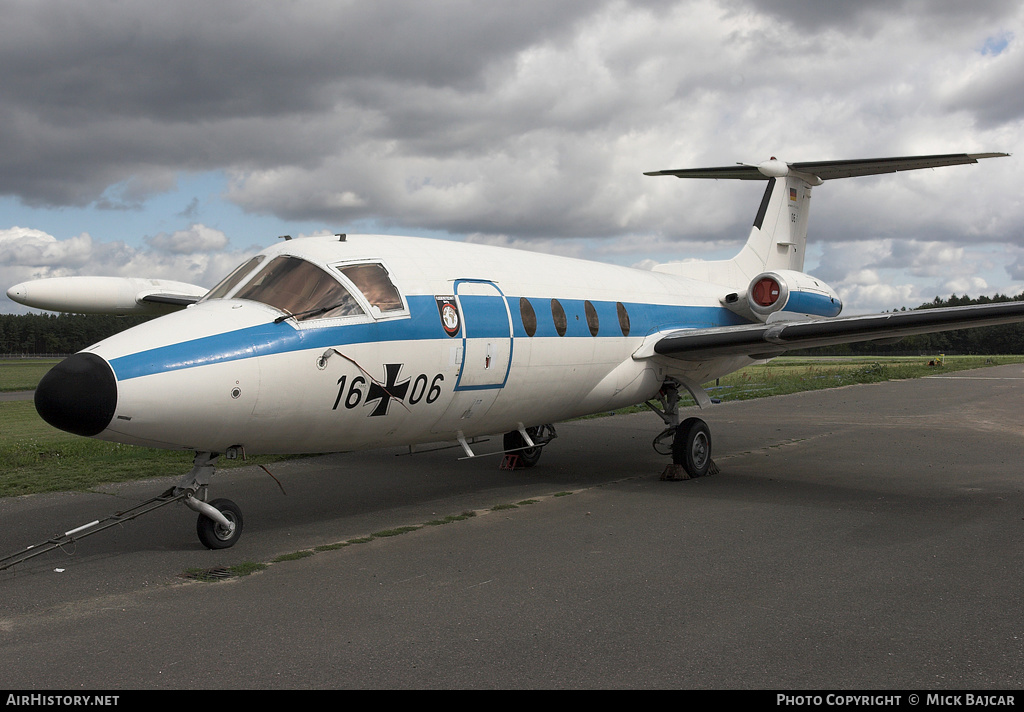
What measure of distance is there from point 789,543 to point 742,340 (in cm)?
459

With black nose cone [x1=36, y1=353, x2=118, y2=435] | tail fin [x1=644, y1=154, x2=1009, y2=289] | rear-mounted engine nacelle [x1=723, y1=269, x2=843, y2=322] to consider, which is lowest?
black nose cone [x1=36, y1=353, x2=118, y2=435]

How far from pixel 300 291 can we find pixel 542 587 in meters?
3.63

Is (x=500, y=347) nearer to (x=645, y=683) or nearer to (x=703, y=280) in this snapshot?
(x=645, y=683)

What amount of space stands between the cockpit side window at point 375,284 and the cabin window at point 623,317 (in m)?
4.42

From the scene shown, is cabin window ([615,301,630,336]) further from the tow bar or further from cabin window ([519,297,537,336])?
the tow bar

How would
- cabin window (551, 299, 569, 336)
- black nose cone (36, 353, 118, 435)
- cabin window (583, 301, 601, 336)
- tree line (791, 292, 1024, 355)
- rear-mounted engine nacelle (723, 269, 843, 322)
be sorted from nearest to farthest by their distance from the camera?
black nose cone (36, 353, 118, 435) → cabin window (551, 299, 569, 336) → cabin window (583, 301, 601, 336) → rear-mounted engine nacelle (723, 269, 843, 322) → tree line (791, 292, 1024, 355)

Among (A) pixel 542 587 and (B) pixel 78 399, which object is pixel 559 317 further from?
(B) pixel 78 399

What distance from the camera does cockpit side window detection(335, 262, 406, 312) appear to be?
25.9 ft

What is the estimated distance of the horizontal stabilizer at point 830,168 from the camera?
1374 cm

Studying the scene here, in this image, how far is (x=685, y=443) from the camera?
11.9 m

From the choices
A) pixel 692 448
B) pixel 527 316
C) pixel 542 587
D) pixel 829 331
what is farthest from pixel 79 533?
pixel 829 331

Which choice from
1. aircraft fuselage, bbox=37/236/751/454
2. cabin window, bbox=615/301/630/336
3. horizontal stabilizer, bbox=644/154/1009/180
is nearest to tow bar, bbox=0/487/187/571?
aircraft fuselage, bbox=37/236/751/454

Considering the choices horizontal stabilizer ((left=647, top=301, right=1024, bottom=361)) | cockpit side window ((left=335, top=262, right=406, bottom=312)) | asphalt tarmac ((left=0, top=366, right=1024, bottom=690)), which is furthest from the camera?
horizontal stabilizer ((left=647, top=301, right=1024, bottom=361))

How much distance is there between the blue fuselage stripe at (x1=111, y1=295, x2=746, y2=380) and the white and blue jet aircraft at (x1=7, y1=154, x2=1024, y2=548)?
0.05 feet
